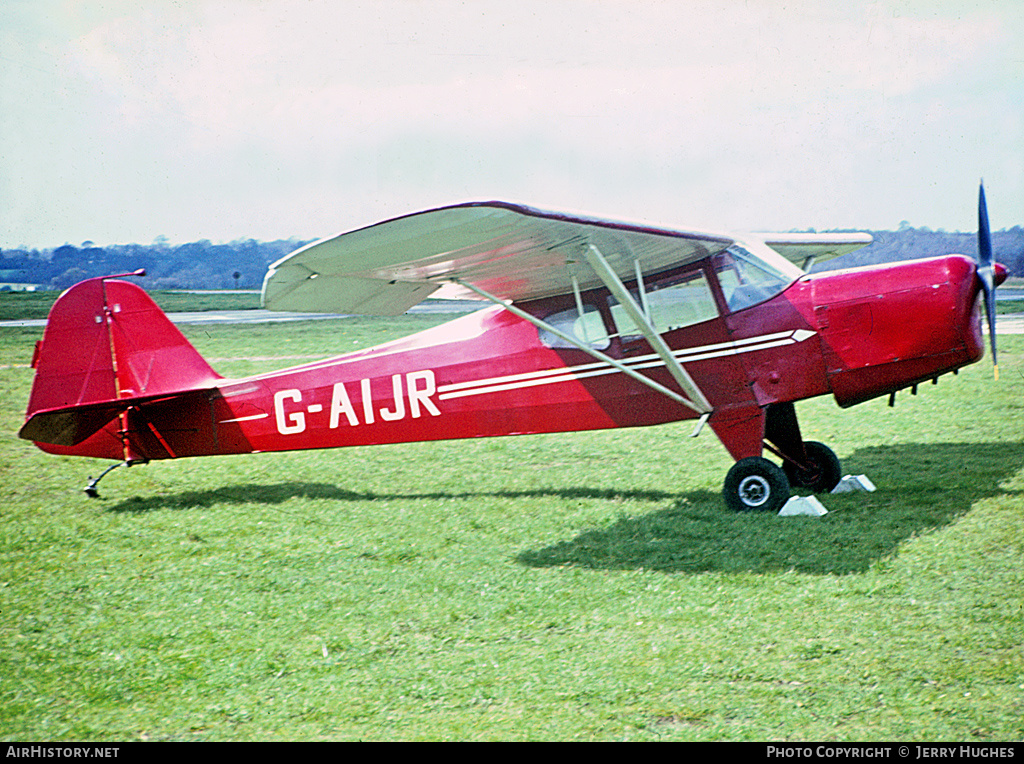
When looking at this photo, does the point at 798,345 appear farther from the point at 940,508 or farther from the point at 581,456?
the point at 581,456

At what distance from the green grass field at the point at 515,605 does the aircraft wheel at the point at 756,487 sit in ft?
0.55

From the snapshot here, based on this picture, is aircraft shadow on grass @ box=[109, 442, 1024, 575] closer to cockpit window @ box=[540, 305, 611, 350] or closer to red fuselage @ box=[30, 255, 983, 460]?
red fuselage @ box=[30, 255, 983, 460]

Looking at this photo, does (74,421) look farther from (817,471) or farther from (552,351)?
(817,471)

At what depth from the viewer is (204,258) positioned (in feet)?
227

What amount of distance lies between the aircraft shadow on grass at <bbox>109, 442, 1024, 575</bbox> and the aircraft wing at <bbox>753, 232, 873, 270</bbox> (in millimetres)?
2320

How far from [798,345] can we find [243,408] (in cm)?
515

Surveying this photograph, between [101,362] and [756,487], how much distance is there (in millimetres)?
6127

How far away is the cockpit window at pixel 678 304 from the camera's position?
730 cm

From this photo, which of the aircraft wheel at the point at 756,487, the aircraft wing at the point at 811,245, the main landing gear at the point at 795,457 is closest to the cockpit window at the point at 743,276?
the main landing gear at the point at 795,457

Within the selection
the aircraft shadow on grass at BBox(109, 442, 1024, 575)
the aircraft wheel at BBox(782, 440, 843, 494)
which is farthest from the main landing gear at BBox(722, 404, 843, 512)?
the aircraft shadow on grass at BBox(109, 442, 1024, 575)

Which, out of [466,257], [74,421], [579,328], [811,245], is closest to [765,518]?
[579,328]

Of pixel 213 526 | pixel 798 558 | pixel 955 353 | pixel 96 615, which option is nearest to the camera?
pixel 96 615
